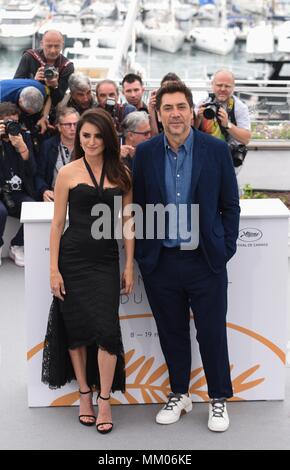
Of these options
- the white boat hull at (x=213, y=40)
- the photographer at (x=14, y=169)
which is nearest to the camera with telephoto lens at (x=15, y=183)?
the photographer at (x=14, y=169)

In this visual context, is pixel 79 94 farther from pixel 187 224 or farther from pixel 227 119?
pixel 187 224

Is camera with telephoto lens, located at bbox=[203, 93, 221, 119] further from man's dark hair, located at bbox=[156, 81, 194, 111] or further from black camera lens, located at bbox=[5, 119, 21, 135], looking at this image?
man's dark hair, located at bbox=[156, 81, 194, 111]

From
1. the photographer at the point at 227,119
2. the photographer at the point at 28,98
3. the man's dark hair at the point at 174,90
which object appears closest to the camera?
the man's dark hair at the point at 174,90

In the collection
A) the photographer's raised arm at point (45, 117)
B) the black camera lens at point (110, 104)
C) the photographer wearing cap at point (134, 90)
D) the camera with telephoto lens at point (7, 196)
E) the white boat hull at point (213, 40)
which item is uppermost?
the white boat hull at point (213, 40)

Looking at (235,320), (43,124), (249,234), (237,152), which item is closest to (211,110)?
(237,152)

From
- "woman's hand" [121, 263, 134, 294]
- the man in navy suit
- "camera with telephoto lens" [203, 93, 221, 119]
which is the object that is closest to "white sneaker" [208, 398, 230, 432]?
the man in navy suit

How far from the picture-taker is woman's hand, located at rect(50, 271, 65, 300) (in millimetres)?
A: 4250

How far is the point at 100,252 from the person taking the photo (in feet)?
13.9

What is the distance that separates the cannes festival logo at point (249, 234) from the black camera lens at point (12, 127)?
2.35m

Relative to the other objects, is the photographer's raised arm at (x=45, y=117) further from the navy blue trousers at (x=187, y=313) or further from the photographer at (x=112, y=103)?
the navy blue trousers at (x=187, y=313)

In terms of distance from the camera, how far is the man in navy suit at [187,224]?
13.7 feet

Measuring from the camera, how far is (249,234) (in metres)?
4.52

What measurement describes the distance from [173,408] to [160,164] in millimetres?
1162

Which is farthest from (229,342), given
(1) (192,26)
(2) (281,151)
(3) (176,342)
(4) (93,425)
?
(1) (192,26)
